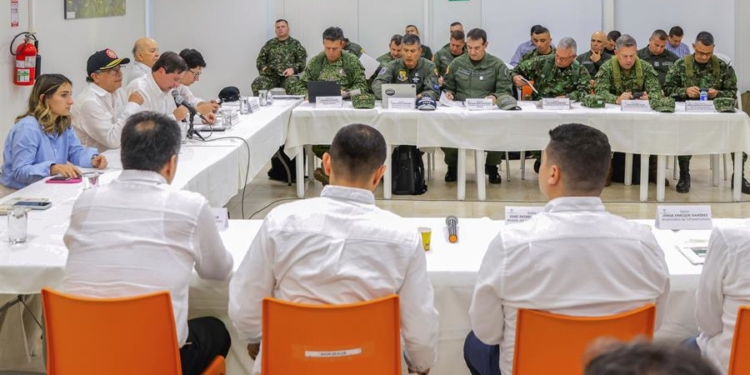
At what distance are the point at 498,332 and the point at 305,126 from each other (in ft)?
15.0

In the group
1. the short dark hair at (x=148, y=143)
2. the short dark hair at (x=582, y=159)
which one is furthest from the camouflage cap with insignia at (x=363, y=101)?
the short dark hair at (x=582, y=159)

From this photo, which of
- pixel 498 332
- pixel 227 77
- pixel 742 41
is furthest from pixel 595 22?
pixel 498 332

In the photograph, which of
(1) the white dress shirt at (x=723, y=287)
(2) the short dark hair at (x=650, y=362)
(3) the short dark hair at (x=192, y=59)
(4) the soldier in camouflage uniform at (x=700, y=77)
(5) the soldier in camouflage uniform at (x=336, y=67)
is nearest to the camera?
(2) the short dark hair at (x=650, y=362)

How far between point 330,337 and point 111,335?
536mm

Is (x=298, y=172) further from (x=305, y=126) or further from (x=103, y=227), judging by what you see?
(x=103, y=227)

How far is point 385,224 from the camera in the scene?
2268 millimetres

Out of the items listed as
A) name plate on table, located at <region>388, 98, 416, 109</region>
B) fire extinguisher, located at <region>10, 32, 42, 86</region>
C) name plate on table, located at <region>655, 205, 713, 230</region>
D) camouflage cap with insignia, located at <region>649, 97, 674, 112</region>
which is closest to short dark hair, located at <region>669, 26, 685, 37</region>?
camouflage cap with insignia, located at <region>649, 97, 674, 112</region>

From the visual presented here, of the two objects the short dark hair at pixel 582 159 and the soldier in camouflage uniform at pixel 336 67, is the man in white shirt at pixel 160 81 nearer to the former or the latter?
the soldier in camouflage uniform at pixel 336 67

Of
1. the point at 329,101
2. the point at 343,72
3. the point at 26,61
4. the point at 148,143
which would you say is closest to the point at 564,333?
the point at 148,143

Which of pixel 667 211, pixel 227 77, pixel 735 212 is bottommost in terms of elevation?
pixel 735 212

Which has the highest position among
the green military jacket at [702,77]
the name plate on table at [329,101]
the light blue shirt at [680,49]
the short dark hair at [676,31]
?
the short dark hair at [676,31]

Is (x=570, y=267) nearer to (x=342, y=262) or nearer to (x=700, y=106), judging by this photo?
(x=342, y=262)

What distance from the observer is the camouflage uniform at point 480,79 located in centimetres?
729

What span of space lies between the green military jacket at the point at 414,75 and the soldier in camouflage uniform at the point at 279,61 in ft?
7.80
